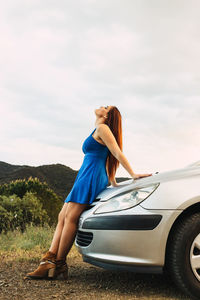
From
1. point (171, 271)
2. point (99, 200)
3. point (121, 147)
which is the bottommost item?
point (171, 271)

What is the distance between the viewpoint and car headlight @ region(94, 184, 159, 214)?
11.2 ft

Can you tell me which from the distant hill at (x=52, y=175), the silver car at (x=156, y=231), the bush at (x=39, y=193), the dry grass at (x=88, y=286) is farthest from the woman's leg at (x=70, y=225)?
the distant hill at (x=52, y=175)

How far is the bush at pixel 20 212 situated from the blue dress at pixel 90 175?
3.97m

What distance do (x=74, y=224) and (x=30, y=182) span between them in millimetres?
5098

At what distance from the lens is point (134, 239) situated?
331 centimetres

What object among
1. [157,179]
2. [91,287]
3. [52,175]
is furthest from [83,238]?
[52,175]

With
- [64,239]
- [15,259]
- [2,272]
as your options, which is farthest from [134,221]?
[15,259]

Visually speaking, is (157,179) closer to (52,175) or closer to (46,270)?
(46,270)

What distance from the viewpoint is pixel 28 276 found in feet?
13.6

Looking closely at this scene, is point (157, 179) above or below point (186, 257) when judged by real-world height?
above

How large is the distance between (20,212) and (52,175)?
11.8m

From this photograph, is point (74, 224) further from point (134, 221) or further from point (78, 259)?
point (78, 259)

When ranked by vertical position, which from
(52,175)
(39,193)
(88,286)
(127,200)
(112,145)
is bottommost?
(88,286)

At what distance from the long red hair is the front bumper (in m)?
1.03
